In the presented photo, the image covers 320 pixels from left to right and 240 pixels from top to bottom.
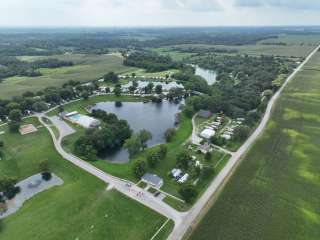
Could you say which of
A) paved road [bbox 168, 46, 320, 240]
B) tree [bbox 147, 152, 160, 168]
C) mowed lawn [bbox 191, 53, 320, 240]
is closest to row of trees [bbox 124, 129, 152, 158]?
tree [bbox 147, 152, 160, 168]

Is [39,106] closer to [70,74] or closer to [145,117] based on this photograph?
[145,117]

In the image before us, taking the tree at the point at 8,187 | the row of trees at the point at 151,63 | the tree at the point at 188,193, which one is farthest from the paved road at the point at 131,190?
the row of trees at the point at 151,63

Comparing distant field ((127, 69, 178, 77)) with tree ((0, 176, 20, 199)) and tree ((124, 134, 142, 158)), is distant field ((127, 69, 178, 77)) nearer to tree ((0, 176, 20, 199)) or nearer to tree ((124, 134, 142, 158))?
tree ((124, 134, 142, 158))

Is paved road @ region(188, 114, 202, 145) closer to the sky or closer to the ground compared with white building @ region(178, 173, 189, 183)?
closer to the ground

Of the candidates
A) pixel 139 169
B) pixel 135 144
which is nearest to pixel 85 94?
pixel 135 144

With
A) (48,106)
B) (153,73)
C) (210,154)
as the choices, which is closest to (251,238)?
(210,154)
